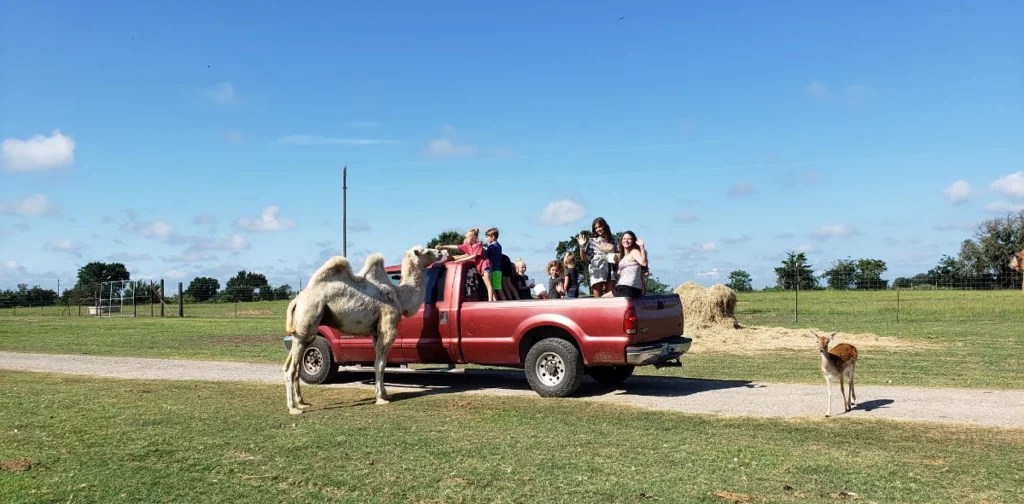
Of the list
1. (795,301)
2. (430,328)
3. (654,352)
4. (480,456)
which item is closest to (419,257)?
(430,328)

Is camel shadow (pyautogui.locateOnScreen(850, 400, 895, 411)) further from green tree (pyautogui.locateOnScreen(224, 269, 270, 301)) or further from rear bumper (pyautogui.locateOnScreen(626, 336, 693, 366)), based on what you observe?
green tree (pyautogui.locateOnScreen(224, 269, 270, 301))

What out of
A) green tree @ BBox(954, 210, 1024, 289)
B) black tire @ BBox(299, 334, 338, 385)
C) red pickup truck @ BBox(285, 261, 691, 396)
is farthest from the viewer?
green tree @ BBox(954, 210, 1024, 289)

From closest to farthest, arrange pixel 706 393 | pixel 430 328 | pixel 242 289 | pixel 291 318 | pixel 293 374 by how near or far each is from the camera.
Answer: pixel 293 374 → pixel 291 318 → pixel 706 393 → pixel 430 328 → pixel 242 289

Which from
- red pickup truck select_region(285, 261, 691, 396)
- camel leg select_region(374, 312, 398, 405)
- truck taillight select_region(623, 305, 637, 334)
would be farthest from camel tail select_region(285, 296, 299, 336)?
truck taillight select_region(623, 305, 637, 334)

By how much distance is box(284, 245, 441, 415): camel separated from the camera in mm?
10531

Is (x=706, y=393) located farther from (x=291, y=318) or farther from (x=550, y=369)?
(x=291, y=318)

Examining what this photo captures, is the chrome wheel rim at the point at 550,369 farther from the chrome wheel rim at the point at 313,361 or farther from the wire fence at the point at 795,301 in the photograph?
the wire fence at the point at 795,301

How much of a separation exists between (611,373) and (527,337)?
1.68 m

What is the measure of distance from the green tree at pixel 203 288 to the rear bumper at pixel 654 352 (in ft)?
168

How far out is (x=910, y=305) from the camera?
34.3 metres

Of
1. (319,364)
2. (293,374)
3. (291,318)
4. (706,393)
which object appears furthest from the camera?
(319,364)

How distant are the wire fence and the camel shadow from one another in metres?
16.1

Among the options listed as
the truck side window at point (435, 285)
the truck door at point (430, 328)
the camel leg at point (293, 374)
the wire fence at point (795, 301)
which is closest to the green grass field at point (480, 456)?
the camel leg at point (293, 374)

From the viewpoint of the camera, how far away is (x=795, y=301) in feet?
124
